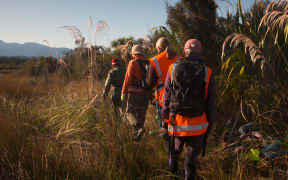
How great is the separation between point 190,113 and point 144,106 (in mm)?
1819

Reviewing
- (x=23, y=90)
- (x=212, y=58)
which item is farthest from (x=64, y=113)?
(x=23, y=90)

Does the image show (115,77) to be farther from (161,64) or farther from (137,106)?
(161,64)

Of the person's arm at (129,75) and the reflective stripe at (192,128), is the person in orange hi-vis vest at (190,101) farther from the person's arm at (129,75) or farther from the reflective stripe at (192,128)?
the person's arm at (129,75)

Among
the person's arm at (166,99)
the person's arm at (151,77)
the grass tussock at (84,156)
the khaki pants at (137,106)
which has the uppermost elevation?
the person's arm at (151,77)

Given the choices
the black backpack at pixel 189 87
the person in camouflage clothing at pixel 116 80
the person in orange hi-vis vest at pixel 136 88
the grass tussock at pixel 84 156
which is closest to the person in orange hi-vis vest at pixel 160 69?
the person in orange hi-vis vest at pixel 136 88

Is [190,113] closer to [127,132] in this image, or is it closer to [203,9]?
[127,132]

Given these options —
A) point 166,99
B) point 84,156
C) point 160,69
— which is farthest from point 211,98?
point 84,156

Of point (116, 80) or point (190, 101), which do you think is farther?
point (116, 80)

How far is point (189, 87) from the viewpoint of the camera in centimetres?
227

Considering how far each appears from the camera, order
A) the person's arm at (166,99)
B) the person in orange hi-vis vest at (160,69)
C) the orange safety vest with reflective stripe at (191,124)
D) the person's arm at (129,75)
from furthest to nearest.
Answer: the person's arm at (129,75) → the person in orange hi-vis vest at (160,69) → the person's arm at (166,99) → the orange safety vest with reflective stripe at (191,124)

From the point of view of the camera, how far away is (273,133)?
114 inches

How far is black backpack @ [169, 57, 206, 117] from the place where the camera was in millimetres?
2273

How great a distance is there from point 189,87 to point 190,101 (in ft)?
0.48

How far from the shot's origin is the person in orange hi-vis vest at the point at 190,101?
2.29 meters
